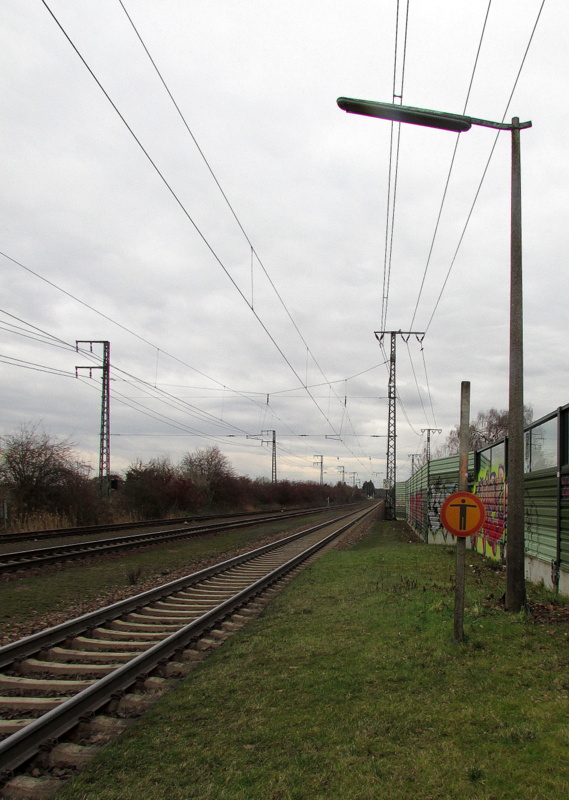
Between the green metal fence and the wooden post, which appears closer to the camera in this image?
the wooden post

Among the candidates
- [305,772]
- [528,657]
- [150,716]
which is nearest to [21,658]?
[150,716]

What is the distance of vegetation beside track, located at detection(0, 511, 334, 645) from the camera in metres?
9.54

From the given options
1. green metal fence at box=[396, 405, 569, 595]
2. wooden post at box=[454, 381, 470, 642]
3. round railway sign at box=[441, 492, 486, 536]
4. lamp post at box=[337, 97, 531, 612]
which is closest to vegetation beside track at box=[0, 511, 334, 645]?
wooden post at box=[454, 381, 470, 642]

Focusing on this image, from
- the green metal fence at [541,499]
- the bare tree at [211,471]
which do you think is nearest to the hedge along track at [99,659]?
the green metal fence at [541,499]

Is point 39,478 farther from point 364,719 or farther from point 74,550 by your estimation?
point 364,719

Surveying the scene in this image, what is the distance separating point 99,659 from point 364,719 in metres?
3.44

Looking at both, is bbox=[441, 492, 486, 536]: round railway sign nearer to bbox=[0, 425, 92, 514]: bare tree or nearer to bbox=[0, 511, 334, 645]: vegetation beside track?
bbox=[0, 511, 334, 645]: vegetation beside track

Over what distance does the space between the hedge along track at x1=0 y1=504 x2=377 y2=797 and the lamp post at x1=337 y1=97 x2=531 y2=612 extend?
4237mm

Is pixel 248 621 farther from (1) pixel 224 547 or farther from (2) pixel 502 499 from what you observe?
(1) pixel 224 547

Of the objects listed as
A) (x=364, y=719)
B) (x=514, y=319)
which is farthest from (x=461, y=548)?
(x=514, y=319)

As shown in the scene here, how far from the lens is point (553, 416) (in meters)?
9.84

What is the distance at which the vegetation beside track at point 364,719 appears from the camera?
3891 millimetres

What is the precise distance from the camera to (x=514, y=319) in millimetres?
8508

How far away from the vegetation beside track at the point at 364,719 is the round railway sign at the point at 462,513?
137cm
